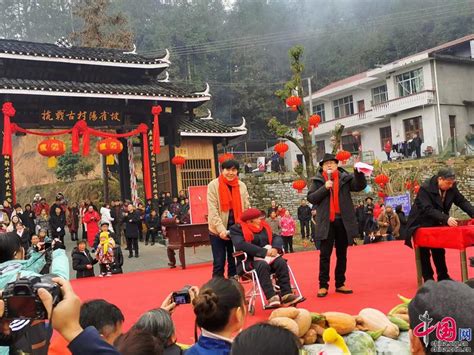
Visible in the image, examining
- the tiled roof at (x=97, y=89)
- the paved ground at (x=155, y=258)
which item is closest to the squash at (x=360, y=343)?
the paved ground at (x=155, y=258)

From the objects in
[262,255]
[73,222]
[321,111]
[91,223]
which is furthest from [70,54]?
[321,111]

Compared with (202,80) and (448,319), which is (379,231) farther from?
(202,80)

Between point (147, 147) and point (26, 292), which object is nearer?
point (26, 292)

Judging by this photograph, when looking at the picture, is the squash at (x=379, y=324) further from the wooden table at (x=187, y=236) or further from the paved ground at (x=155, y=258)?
the paved ground at (x=155, y=258)

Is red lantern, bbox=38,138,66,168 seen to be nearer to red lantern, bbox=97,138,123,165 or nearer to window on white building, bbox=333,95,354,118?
red lantern, bbox=97,138,123,165

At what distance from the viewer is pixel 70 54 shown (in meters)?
14.5

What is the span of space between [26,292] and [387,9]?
52759 millimetres

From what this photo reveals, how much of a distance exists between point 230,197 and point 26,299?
13.8 feet

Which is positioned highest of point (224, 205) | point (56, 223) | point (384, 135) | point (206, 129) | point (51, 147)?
point (384, 135)

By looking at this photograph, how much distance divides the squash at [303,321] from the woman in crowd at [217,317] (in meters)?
1.09

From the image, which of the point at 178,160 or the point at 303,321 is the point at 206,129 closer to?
the point at 178,160

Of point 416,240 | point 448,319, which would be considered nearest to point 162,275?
point 416,240

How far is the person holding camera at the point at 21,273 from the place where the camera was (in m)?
1.67

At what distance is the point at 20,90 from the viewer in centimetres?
1277
